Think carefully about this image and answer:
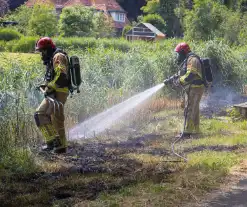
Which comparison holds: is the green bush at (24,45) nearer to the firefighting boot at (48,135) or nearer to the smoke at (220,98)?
the smoke at (220,98)

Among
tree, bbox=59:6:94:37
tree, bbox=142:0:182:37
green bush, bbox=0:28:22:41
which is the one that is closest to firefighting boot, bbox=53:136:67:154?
green bush, bbox=0:28:22:41

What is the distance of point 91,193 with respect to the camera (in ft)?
17.2

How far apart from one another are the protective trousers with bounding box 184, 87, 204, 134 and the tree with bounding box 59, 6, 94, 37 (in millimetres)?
30984

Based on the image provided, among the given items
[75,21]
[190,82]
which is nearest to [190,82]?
[190,82]

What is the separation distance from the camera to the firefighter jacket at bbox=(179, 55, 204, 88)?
9.05 m

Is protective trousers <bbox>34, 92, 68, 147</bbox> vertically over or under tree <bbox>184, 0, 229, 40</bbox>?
under

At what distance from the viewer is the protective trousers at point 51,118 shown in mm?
7043

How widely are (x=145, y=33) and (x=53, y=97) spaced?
4955 centimetres

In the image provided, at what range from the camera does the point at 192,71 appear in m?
9.03

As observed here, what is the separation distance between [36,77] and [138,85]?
4.70 meters

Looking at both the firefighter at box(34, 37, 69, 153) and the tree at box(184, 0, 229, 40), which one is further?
the tree at box(184, 0, 229, 40)

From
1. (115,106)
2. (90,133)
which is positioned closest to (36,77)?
(90,133)

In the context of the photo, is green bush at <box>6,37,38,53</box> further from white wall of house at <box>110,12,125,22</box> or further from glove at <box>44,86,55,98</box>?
white wall of house at <box>110,12,125,22</box>

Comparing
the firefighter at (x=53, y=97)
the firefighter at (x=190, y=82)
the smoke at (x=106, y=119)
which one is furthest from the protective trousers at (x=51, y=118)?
the firefighter at (x=190, y=82)
